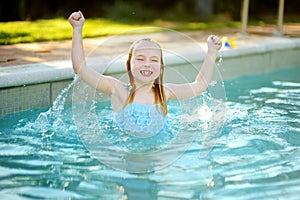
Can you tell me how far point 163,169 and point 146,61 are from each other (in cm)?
66

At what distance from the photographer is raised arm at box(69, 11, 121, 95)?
11.1ft

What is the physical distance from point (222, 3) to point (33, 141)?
8865 mm

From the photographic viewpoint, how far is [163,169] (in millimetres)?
3348

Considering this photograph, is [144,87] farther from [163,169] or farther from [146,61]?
[163,169]

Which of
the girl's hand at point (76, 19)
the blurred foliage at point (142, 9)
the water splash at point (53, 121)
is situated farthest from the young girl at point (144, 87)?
the blurred foliage at point (142, 9)

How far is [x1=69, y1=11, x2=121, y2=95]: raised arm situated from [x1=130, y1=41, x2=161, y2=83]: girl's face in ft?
0.61

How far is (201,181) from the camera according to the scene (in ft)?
10.4

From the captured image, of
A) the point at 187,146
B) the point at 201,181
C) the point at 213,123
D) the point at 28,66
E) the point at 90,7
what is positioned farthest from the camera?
the point at 90,7

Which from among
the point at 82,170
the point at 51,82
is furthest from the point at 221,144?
the point at 51,82

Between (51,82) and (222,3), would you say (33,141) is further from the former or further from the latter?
(222,3)

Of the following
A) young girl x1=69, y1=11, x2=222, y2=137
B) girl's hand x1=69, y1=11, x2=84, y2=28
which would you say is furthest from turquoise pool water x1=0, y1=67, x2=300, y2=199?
girl's hand x1=69, y1=11, x2=84, y2=28

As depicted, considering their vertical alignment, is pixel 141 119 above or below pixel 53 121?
above

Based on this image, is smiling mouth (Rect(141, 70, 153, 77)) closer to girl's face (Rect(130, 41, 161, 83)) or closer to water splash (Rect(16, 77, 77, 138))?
girl's face (Rect(130, 41, 161, 83))

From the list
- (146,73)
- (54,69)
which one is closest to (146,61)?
(146,73)
